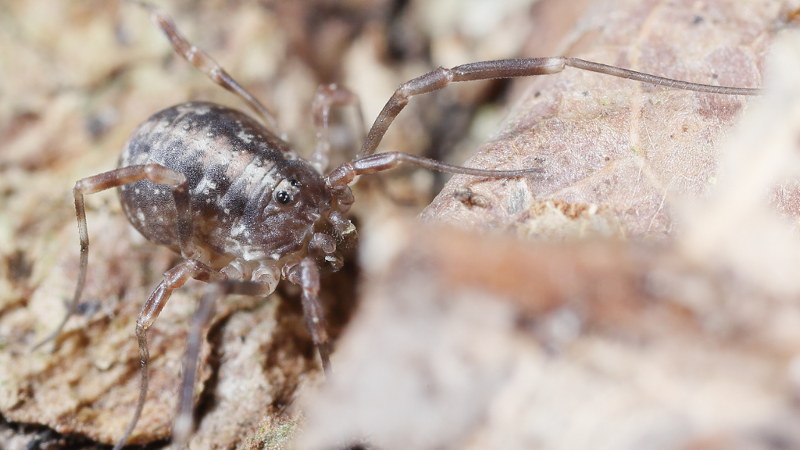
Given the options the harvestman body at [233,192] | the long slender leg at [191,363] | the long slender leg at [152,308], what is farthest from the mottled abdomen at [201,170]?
the long slender leg at [191,363]

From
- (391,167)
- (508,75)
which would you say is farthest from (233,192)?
(508,75)

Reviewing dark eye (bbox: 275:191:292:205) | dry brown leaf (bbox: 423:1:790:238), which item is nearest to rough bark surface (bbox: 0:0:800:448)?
dry brown leaf (bbox: 423:1:790:238)

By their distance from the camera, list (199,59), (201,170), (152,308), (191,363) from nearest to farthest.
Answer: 1. (191,363)
2. (152,308)
3. (201,170)
4. (199,59)

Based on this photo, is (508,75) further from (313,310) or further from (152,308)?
(152,308)

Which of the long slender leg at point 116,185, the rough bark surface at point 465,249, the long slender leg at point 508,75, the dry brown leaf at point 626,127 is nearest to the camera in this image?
the rough bark surface at point 465,249

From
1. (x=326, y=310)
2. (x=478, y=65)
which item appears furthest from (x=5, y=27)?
(x=478, y=65)

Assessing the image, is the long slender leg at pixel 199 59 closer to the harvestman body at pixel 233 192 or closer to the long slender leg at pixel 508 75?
the harvestman body at pixel 233 192

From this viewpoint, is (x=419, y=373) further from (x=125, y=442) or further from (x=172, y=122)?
(x=172, y=122)
